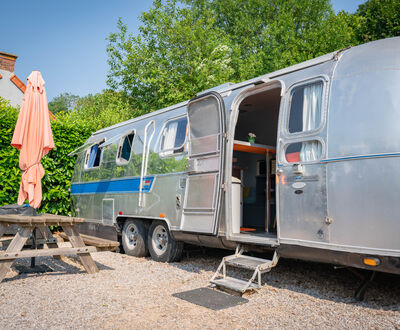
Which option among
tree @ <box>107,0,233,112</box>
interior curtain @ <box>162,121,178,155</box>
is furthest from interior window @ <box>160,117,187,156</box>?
tree @ <box>107,0,233,112</box>

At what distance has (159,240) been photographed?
23.2ft

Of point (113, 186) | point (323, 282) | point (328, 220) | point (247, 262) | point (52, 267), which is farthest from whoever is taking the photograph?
point (113, 186)

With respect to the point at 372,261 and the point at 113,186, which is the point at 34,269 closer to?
the point at 113,186

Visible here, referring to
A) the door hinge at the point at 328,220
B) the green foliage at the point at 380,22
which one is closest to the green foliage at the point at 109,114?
the door hinge at the point at 328,220

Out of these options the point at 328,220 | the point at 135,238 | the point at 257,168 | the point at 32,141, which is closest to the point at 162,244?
the point at 135,238

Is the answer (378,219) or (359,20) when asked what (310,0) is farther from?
(378,219)

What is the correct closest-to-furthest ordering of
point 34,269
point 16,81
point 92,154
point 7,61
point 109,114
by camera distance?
point 34,269 < point 92,154 < point 16,81 < point 7,61 < point 109,114

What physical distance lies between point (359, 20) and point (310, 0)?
544cm

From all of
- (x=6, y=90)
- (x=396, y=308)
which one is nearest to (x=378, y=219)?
(x=396, y=308)

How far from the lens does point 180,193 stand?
21.1 ft

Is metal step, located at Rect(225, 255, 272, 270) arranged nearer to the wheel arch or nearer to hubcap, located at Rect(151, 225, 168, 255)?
the wheel arch

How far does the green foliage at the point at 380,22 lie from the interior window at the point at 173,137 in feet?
51.6

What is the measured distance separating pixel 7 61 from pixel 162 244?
1702 cm

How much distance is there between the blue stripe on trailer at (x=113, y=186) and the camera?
23.9 ft
